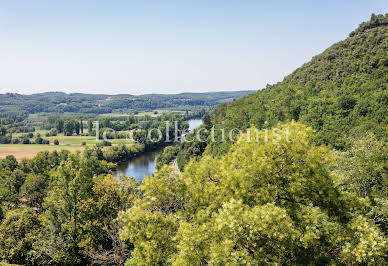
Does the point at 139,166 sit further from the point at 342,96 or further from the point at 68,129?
the point at 68,129

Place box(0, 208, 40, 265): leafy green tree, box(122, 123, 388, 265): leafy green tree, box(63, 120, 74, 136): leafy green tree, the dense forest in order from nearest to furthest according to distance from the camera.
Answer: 1. box(122, 123, 388, 265): leafy green tree
2. the dense forest
3. box(0, 208, 40, 265): leafy green tree
4. box(63, 120, 74, 136): leafy green tree

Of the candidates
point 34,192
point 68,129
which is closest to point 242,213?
point 34,192

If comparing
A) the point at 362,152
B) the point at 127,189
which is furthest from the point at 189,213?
the point at 362,152

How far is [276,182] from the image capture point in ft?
37.4

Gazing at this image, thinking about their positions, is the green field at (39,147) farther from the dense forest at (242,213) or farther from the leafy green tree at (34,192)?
the dense forest at (242,213)

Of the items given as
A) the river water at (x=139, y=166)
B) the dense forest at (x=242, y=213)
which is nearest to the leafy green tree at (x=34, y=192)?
the dense forest at (x=242, y=213)

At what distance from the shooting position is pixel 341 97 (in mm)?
50344

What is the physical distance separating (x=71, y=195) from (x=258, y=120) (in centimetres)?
4667

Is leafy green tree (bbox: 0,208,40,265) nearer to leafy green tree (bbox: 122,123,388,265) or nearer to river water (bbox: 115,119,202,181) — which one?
leafy green tree (bbox: 122,123,388,265)

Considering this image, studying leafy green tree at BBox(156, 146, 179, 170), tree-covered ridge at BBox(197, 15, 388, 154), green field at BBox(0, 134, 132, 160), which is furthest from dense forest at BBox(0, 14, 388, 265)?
green field at BBox(0, 134, 132, 160)

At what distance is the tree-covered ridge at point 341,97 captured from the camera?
45.3 meters

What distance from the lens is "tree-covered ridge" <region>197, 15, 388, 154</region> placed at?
45.3m

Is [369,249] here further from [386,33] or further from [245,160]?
[386,33]

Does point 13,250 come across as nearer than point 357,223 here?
No
